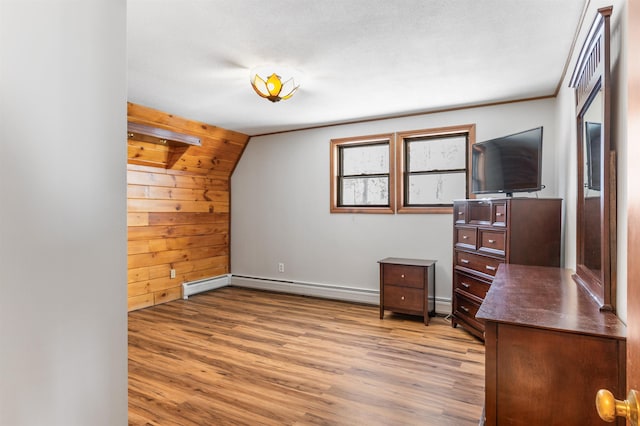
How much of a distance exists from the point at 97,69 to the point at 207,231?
4713 millimetres

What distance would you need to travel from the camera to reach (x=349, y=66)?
2.82 metres

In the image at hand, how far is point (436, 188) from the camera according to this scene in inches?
167

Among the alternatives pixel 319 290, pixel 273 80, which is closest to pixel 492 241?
pixel 273 80

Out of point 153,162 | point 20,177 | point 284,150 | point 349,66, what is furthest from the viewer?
point 284,150

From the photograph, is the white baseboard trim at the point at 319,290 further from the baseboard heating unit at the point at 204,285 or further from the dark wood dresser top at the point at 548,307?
the dark wood dresser top at the point at 548,307

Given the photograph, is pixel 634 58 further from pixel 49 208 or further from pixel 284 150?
pixel 284 150

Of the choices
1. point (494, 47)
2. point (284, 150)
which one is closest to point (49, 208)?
point (494, 47)

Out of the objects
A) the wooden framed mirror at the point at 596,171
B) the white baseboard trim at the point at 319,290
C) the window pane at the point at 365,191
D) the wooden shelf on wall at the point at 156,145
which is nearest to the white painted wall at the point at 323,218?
the white baseboard trim at the point at 319,290

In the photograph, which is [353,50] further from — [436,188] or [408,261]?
[408,261]

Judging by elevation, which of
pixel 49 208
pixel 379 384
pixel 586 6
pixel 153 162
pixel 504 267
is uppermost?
pixel 586 6

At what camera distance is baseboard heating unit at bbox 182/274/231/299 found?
492 centimetres

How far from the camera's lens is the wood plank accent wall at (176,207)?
169 inches

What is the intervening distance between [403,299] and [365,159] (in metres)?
1.86

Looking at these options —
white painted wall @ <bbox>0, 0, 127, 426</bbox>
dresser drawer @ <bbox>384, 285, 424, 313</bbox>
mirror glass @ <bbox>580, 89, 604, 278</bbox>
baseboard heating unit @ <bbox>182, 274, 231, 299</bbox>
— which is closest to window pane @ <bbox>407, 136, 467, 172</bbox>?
dresser drawer @ <bbox>384, 285, 424, 313</bbox>
